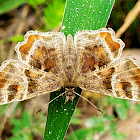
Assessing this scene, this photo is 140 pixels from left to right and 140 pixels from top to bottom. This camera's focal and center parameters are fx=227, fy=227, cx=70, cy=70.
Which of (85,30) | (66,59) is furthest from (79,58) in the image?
(85,30)

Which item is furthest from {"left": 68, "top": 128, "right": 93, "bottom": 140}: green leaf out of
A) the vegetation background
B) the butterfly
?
the butterfly

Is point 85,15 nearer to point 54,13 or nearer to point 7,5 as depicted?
point 54,13

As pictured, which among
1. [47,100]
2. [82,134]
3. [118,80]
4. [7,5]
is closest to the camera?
[118,80]

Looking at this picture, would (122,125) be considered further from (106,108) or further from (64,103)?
(64,103)

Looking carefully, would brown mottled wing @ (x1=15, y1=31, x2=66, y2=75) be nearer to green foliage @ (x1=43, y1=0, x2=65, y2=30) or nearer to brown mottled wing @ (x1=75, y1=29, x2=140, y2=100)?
brown mottled wing @ (x1=75, y1=29, x2=140, y2=100)

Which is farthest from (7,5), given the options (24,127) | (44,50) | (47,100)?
(24,127)

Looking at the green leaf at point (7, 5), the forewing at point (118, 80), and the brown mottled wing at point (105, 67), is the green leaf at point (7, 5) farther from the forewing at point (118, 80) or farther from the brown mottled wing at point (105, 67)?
the forewing at point (118, 80)
